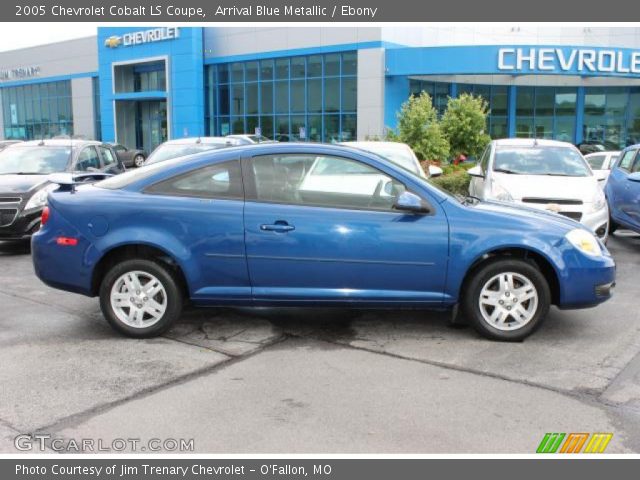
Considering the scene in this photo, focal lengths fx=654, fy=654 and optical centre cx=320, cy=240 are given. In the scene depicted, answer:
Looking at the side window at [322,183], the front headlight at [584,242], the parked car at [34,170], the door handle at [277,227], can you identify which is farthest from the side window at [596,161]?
the door handle at [277,227]

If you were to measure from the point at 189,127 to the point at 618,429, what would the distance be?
34.4 metres

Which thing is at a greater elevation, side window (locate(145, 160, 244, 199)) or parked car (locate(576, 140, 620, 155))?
side window (locate(145, 160, 244, 199))

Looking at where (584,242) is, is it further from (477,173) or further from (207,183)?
(477,173)

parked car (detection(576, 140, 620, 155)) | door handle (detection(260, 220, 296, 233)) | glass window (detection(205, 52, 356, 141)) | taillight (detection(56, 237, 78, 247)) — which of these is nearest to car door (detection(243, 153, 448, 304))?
door handle (detection(260, 220, 296, 233))

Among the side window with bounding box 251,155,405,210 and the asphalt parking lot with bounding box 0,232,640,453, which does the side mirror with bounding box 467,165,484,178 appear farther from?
the side window with bounding box 251,155,405,210

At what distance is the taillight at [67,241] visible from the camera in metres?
5.36

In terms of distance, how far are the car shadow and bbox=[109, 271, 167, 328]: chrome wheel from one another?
197 inches

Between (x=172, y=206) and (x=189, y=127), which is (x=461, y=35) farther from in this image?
(x=172, y=206)

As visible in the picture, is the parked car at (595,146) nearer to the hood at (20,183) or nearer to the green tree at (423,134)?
the green tree at (423,134)

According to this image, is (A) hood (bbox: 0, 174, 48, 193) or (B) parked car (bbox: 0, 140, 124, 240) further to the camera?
(A) hood (bbox: 0, 174, 48, 193)

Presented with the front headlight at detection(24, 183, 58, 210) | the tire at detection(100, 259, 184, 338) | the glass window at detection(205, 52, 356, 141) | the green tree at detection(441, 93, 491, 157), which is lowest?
the tire at detection(100, 259, 184, 338)

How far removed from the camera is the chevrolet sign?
118ft

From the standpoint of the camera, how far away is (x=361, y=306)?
5.37m

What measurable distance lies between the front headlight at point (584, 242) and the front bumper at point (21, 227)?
23.4 feet
